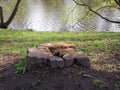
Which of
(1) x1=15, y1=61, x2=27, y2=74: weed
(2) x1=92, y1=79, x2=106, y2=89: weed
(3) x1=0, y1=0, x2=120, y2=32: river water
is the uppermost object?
(1) x1=15, y1=61, x2=27, y2=74: weed

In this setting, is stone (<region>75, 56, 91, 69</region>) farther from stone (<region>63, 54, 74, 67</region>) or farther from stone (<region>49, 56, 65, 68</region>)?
stone (<region>49, 56, 65, 68</region>)

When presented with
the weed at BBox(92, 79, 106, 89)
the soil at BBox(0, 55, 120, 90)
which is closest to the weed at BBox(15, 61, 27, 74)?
the soil at BBox(0, 55, 120, 90)

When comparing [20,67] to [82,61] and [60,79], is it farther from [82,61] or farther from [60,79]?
[82,61]

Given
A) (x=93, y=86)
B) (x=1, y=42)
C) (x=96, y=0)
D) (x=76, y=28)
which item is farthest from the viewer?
(x=76, y=28)

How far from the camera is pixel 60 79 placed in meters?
5.71

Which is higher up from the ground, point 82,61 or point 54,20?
point 82,61

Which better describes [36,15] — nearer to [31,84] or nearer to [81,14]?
[81,14]

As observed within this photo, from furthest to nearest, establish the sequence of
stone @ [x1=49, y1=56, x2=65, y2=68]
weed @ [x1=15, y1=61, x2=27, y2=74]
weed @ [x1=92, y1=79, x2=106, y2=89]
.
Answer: weed @ [x1=15, y1=61, x2=27, y2=74] → stone @ [x1=49, y1=56, x2=65, y2=68] → weed @ [x1=92, y1=79, x2=106, y2=89]

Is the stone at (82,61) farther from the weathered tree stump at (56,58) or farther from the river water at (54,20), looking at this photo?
the river water at (54,20)

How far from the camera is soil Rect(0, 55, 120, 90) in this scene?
5.59 meters

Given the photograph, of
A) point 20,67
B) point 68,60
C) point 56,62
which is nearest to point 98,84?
point 68,60

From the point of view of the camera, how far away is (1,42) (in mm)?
10516

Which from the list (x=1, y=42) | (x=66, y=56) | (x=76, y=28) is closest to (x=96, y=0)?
(x=76, y=28)

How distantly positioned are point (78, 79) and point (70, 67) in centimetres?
39
